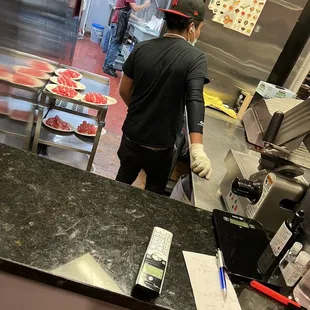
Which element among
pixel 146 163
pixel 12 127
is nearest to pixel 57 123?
pixel 12 127

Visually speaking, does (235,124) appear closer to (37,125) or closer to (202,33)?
(202,33)

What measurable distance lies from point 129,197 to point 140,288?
0.38 meters

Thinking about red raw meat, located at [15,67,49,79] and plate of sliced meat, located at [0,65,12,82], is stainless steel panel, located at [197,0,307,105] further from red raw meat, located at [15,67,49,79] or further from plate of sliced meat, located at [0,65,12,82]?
plate of sliced meat, located at [0,65,12,82]

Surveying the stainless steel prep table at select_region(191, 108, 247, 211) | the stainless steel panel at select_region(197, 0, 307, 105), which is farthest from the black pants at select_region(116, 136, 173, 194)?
the stainless steel panel at select_region(197, 0, 307, 105)

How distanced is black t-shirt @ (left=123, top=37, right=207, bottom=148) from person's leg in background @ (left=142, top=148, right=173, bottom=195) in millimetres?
78

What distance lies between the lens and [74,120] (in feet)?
9.88

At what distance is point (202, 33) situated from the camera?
121 inches

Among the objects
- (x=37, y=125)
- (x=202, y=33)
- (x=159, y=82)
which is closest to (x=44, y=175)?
(x=159, y=82)

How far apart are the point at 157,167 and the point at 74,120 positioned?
1109 mm

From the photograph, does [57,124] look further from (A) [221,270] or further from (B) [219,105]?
(A) [221,270]

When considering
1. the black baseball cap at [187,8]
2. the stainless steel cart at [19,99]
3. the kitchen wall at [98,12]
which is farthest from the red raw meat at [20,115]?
the kitchen wall at [98,12]

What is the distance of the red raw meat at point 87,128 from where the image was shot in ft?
9.21

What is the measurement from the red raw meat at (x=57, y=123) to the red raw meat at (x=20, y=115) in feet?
0.72

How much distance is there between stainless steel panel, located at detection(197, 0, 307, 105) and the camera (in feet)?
9.89
